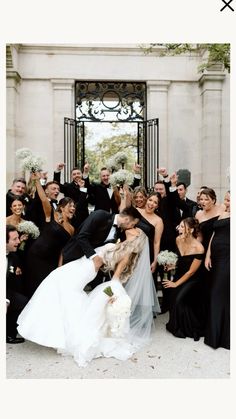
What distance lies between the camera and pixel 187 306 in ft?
18.5

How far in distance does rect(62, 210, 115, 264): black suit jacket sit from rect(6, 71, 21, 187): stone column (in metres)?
5.55

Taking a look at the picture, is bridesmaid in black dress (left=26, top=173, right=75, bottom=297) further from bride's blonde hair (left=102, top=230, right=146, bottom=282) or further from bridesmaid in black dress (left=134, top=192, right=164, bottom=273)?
bridesmaid in black dress (left=134, top=192, right=164, bottom=273)

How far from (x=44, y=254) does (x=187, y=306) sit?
2040 mm

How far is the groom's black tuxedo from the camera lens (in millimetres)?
5008

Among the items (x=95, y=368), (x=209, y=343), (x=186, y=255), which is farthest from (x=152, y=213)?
(x=95, y=368)

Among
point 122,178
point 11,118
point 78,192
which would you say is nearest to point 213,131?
point 11,118

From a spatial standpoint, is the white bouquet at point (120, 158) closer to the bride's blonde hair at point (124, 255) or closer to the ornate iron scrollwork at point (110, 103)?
the bride's blonde hair at point (124, 255)

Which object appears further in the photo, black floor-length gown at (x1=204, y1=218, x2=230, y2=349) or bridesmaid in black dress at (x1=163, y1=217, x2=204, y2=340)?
bridesmaid in black dress at (x1=163, y1=217, x2=204, y2=340)

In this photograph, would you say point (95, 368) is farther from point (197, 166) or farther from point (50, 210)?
point (197, 166)

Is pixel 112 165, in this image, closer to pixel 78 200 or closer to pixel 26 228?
pixel 78 200

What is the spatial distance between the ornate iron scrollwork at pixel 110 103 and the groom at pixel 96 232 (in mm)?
6633

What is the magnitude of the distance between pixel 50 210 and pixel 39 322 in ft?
5.72

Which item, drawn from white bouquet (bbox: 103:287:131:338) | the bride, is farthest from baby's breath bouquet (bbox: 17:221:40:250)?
white bouquet (bbox: 103:287:131:338)

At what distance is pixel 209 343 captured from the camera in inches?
205
